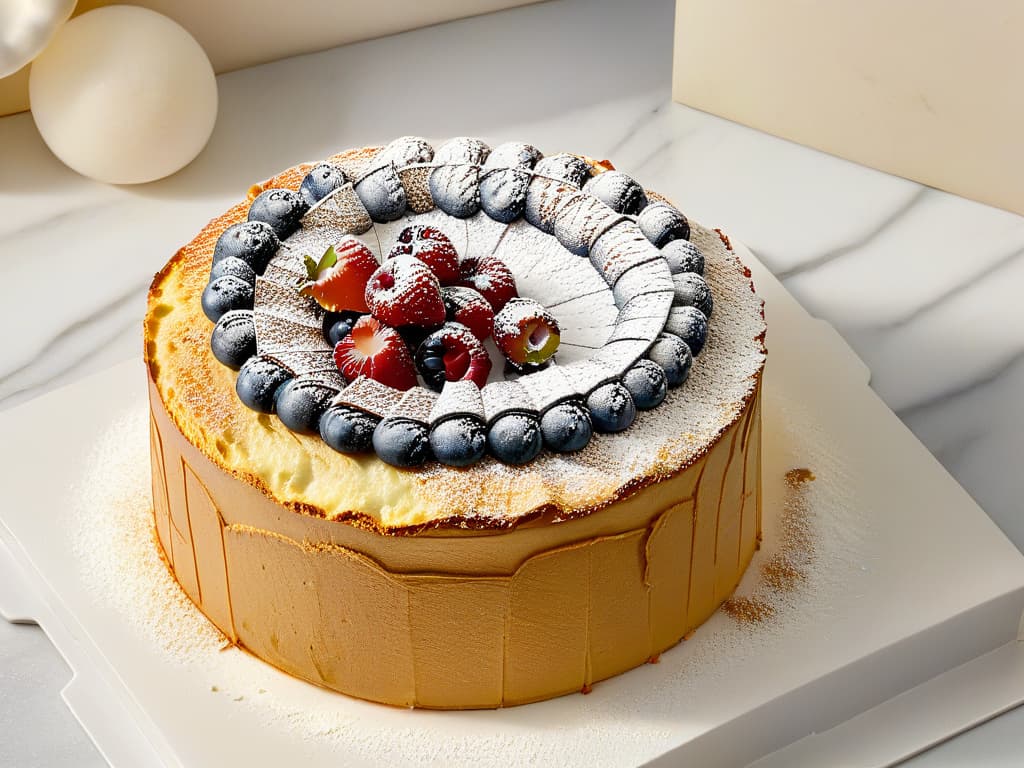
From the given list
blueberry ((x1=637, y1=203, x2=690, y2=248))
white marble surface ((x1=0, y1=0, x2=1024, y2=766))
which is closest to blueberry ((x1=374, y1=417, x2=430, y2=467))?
blueberry ((x1=637, y1=203, x2=690, y2=248))

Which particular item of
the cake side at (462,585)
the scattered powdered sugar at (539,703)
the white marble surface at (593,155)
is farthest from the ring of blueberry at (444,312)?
the white marble surface at (593,155)

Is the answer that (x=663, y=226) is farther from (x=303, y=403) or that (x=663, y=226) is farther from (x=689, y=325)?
(x=303, y=403)

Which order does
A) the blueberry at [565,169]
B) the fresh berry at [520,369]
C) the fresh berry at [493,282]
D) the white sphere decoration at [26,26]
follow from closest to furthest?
the fresh berry at [520,369], the fresh berry at [493,282], the blueberry at [565,169], the white sphere decoration at [26,26]

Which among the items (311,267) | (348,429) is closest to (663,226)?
(311,267)

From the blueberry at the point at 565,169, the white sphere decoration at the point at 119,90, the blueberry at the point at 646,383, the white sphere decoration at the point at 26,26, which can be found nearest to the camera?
the blueberry at the point at 646,383

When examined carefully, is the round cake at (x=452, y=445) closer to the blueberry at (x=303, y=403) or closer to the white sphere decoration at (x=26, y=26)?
the blueberry at (x=303, y=403)

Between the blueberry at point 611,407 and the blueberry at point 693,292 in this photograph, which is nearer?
the blueberry at point 611,407
